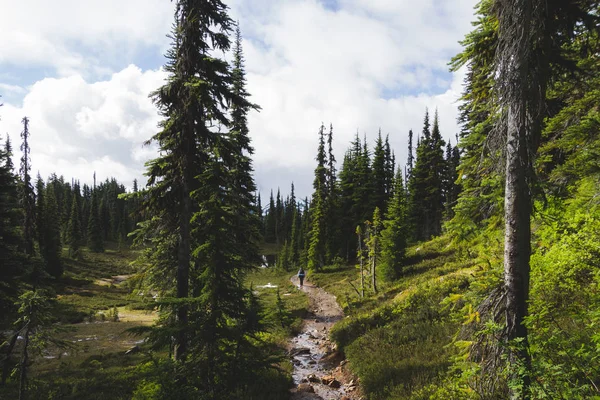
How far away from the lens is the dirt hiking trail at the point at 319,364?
11.6 metres

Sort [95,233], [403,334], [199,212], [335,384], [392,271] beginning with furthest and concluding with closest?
[95,233] < [392,271] < [403,334] < [335,384] < [199,212]

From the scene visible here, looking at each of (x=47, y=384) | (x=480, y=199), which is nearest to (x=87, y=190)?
(x=47, y=384)

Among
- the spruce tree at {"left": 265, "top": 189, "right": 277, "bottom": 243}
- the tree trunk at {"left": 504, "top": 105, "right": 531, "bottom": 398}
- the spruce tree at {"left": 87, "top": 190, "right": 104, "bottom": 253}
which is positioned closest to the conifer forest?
the tree trunk at {"left": 504, "top": 105, "right": 531, "bottom": 398}

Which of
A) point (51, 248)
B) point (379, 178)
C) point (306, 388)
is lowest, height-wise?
point (306, 388)

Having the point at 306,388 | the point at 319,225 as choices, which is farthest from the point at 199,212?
the point at 319,225

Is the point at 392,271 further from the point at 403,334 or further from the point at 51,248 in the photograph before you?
the point at 51,248

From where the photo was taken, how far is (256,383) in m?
11.2

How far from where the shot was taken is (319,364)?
598 inches

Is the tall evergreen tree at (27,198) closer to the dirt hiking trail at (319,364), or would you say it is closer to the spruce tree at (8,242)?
the spruce tree at (8,242)

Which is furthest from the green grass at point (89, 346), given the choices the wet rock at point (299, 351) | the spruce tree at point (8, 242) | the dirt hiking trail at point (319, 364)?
the wet rock at point (299, 351)

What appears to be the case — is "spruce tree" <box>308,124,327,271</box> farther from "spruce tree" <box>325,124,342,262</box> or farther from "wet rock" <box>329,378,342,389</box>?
"wet rock" <box>329,378,342,389</box>

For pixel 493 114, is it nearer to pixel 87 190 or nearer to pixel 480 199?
pixel 480 199

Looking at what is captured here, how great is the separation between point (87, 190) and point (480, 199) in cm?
17942

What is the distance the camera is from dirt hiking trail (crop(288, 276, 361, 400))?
1156cm
